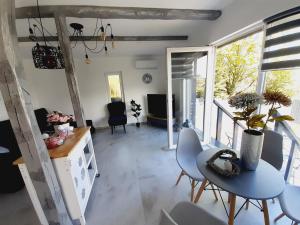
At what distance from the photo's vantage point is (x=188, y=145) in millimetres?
1865

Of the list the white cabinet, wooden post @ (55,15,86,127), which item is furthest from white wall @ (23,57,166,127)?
the white cabinet

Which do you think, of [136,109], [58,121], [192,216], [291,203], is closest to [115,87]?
[136,109]

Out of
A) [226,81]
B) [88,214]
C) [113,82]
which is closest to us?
[88,214]

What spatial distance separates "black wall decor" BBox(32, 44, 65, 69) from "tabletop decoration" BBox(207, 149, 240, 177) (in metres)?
2.00

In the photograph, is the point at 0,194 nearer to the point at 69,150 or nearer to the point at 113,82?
the point at 69,150

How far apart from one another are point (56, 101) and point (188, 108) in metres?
4.06

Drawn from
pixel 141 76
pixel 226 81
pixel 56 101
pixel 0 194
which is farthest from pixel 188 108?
pixel 56 101

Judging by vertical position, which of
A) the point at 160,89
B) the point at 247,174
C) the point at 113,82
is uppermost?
the point at 113,82

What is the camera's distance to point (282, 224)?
136 centimetres

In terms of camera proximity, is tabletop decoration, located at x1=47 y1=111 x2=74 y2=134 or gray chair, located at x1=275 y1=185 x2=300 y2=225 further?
tabletop decoration, located at x1=47 y1=111 x2=74 y2=134

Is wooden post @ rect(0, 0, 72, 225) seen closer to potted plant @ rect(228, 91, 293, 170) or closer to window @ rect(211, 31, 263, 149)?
potted plant @ rect(228, 91, 293, 170)

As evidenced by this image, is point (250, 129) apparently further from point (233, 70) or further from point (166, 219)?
point (233, 70)

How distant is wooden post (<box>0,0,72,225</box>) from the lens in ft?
2.99

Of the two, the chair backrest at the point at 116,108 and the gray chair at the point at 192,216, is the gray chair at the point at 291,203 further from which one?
the chair backrest at the point at 116,108
